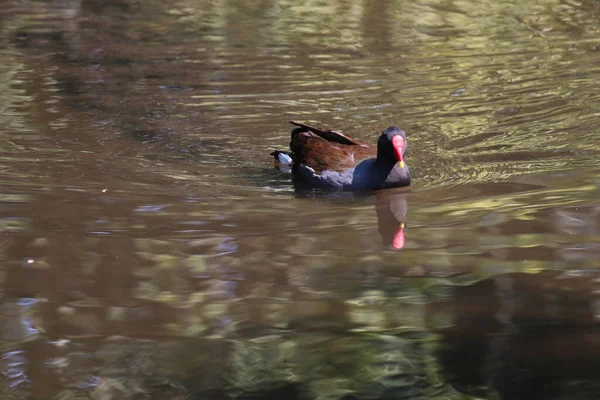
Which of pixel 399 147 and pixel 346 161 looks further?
pixel 346 161

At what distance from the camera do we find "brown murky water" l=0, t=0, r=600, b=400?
434cm

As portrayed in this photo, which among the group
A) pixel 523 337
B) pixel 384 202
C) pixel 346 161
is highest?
pixel 523 337

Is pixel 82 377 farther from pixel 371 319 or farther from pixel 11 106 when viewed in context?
pixel 11 106

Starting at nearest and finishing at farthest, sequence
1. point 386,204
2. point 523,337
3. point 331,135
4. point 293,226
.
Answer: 1. point 523,337
2. point 293,226
3. point 386,204
4. point 331,135

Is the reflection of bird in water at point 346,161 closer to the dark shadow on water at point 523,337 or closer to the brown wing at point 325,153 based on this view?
the brown wing at point 325,153

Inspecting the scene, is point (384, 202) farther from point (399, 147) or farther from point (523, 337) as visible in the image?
point (523, 337)

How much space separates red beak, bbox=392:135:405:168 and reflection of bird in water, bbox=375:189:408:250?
0.81 feet

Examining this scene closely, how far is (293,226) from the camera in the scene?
6328 mm

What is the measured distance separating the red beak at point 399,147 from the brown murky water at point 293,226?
270 millimetres

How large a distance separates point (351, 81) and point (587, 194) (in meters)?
4.87

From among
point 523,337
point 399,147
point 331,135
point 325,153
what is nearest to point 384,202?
point 399,147

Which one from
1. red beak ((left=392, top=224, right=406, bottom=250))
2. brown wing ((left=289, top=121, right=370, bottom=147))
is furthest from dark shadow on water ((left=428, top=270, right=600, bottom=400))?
brown wing ((left=289, top=121, right=370, bottom=147))

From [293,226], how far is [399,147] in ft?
4.60

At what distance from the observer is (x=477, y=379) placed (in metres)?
4.14
